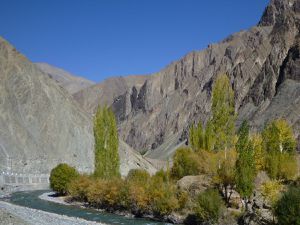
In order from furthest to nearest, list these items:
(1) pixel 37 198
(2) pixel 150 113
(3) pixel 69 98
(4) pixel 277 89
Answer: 1. (2) pixel 150 113
2. (4) pixel 277 89
3. (3) pixel 69 98
4. (1) pixel 37 198

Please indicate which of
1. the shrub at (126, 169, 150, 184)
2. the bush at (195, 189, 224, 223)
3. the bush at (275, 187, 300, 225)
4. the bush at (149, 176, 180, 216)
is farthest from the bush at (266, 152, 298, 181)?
the bush at (275, 187, 300, 225)

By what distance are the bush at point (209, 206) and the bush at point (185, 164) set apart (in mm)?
11400

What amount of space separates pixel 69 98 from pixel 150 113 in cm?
9552

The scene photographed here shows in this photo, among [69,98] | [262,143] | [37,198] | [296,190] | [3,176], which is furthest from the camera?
[69,98]

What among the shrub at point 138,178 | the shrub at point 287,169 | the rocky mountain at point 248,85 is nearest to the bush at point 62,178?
the shrub at point 138,178

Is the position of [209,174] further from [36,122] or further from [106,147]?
[36,122]

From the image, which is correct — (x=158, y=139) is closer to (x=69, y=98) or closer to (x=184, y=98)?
(x=184, y=98)

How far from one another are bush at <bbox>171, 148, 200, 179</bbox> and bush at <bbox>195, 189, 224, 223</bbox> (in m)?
11.4

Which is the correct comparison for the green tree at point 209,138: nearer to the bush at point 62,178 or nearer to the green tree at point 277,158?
the green tree at point 277,158

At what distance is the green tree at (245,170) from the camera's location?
32562 mm

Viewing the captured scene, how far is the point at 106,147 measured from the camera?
2013 inches

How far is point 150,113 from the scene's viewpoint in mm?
198750

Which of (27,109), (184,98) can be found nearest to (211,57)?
(184,98)

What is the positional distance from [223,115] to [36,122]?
181 feet
